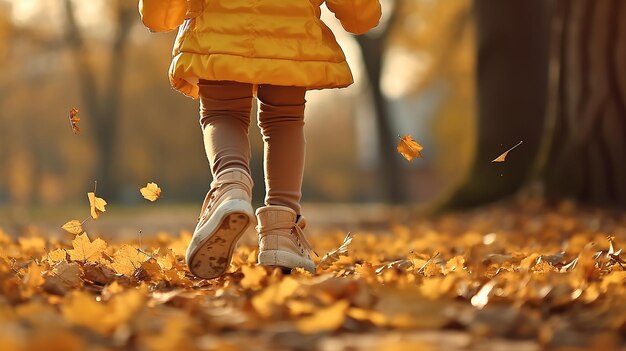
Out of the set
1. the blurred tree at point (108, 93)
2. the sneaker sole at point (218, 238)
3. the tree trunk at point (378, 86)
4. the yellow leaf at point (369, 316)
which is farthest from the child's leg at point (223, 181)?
the blurred tree at point (108, 93)

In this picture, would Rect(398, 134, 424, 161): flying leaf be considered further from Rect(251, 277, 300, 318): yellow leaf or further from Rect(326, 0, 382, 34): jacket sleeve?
Rect(251, 277, 300, 318): yellow leaf

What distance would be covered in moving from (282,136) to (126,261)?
686 mm

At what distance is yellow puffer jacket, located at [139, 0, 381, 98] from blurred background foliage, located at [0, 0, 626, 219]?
488 cm

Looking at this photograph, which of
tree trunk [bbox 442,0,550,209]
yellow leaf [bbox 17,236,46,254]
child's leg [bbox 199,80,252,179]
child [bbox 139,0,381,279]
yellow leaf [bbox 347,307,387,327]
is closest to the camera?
yellow leaf [bbox 347,307,387,327]

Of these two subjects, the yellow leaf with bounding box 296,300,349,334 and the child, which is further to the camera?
the child

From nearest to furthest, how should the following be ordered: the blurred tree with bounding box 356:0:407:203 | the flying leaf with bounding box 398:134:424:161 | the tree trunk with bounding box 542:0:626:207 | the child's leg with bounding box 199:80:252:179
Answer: the child's leg with bounding box 199:80:252:179
the flying leaf with bounding box 398:134:424:161
the tree trunk with bounding box 542:0:626:207
the blurred tree with bounding box 356:0:407:203

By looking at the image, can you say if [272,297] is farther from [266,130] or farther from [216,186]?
[266,130]

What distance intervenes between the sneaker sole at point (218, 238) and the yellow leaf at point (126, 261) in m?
0.33

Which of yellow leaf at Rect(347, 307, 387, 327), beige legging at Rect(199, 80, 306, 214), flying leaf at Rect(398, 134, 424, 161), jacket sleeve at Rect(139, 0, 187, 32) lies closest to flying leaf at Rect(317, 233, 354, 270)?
beige legging at Rect(199, 80, 306, 214)

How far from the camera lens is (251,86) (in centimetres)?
314

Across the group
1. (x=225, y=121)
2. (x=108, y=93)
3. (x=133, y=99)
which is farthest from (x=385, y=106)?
(x=225, y=121)

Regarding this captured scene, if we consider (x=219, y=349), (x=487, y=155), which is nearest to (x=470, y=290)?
(x=219, y=349)

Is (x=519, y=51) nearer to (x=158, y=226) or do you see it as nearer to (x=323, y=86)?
(x=158, y=226)

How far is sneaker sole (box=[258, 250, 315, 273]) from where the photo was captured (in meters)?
3.06
